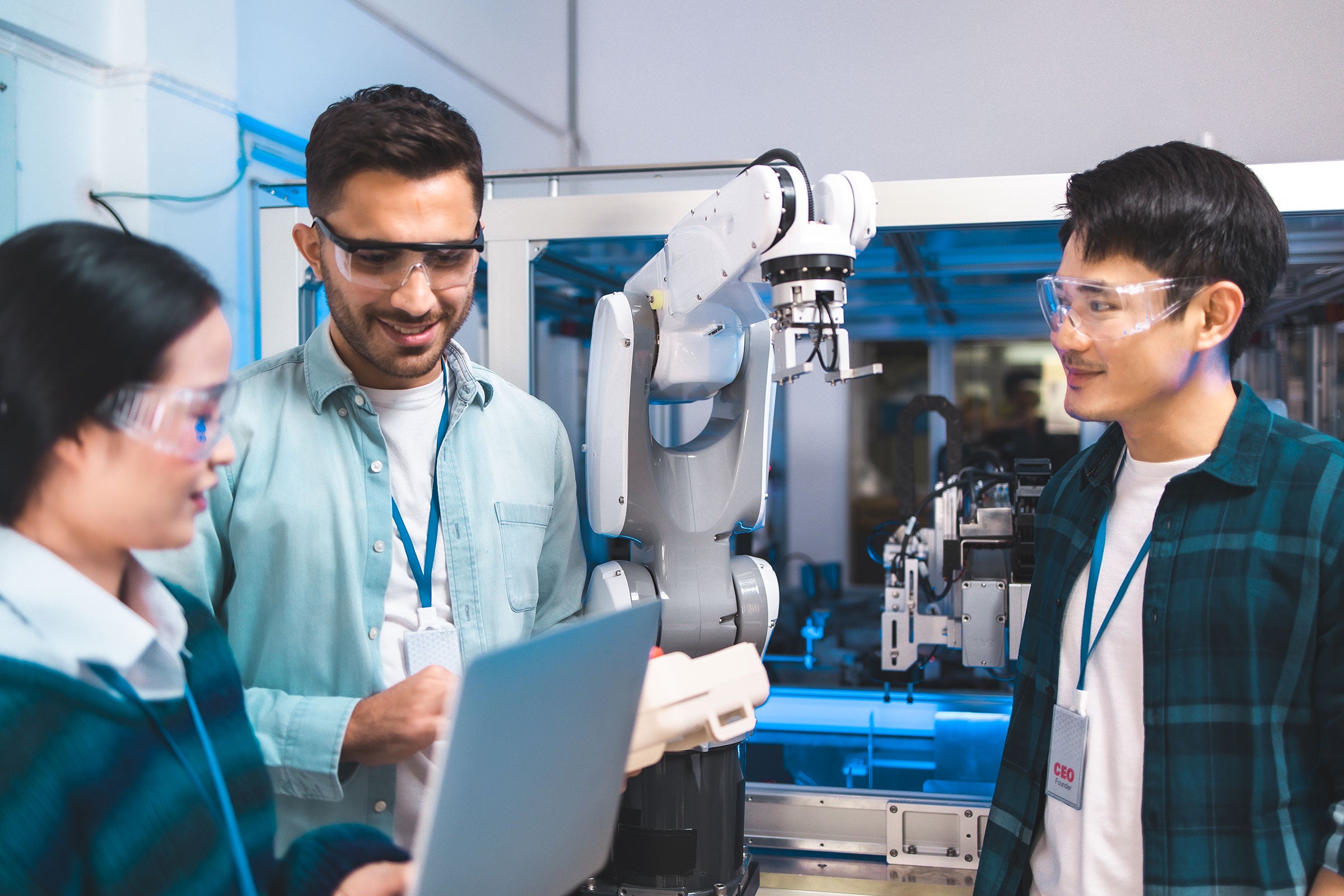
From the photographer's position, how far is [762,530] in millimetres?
5695

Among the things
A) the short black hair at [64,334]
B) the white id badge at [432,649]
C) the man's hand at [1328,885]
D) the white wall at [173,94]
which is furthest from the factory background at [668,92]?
the short black hair at [64,334]

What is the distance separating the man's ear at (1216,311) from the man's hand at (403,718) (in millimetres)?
1017

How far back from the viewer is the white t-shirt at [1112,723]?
1141 millimetres

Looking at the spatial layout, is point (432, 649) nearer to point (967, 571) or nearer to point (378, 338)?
point (378, 338)

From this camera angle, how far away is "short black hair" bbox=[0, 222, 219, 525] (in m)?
0.56

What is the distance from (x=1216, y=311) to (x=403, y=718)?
111cm

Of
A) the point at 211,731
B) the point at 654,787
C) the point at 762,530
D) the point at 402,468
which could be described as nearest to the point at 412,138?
the point at 402,468

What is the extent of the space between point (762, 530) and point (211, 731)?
16.7 ft

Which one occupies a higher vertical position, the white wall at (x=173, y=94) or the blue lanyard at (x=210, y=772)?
the white wall at (x=173, y=94)

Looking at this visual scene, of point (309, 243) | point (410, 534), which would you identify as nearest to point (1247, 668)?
point (410, 534)

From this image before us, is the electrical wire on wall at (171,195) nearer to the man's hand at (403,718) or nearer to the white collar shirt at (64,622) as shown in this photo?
the man's hand at (403,718)

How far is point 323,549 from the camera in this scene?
1160 millimetres

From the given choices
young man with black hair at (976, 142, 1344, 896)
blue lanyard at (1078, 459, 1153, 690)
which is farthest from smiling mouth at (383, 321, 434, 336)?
blue lanyard at (1078, 459, 1153, 690)

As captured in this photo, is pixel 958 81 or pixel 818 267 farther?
pixel 958 81
